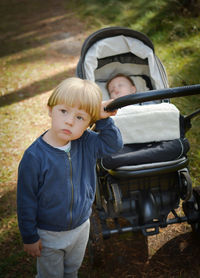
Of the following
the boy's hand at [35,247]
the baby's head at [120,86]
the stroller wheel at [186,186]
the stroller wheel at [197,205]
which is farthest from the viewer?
the baby's head at [120,86]

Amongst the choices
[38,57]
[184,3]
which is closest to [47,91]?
[38,57]

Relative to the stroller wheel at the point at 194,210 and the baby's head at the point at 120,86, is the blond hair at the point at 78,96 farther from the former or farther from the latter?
the baby's head at the point at 120,86

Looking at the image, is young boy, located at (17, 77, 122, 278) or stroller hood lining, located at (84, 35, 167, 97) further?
stroller hood lining, located at (84, 35, 167, 97)

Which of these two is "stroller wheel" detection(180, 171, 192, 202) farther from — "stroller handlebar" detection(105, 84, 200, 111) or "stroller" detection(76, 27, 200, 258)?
"stroller handlebar" detection(105, 84, 200, 111)

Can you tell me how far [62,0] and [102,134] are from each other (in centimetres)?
1147

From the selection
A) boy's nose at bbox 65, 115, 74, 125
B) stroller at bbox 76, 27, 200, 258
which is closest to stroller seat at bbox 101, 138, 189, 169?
stroller at bbox 76, 27, 200, 258

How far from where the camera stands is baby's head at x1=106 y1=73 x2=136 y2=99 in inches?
128

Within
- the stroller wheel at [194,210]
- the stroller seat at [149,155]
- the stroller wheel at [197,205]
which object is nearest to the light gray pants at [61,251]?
the stroller seat at [149,155]

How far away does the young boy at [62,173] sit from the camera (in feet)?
4.66

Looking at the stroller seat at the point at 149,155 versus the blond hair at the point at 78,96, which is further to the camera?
the stroller seat at the point at 149,155

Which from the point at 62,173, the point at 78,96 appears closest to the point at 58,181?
the point at 62,173

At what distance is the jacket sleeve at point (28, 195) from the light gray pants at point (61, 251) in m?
0.13

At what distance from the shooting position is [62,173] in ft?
4.89

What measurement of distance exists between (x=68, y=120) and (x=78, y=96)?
14 cm
